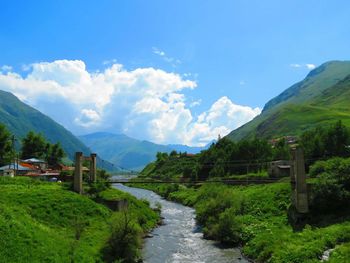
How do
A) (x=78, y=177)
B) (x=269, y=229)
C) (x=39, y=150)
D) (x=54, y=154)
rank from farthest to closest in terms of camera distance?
(x=54, y=154) < (x=39, y=150) < (x=78, y=177) < (x=269, y=229)

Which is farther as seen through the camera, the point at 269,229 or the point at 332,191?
the point at 269,229

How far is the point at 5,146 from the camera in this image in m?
90.8

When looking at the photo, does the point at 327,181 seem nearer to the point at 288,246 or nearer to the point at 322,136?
the point at 288,246

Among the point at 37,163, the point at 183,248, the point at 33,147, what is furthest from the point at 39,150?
the point at 183,248

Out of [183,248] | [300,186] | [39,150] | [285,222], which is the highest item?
[39,150]

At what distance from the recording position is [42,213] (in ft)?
129

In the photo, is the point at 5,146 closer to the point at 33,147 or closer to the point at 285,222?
the point at 33,147

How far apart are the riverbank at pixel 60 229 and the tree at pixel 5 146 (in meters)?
43.0

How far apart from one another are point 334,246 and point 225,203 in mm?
20360

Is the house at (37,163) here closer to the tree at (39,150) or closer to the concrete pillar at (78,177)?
the tree at (39,150)

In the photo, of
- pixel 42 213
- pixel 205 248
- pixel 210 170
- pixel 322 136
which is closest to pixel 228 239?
pixel 205 248

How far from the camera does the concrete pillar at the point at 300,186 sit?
42.2 meters

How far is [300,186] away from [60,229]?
24667mm

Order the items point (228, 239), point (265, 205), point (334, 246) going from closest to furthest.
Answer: point (334, 246) < point (228, 239) < point (265, 205)
